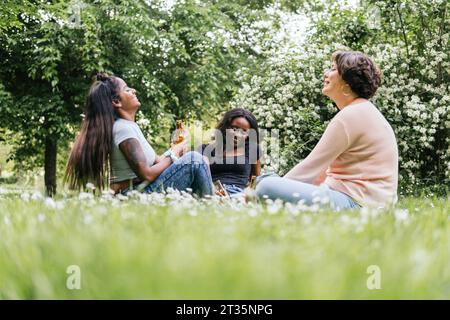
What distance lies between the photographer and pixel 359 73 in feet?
12.9

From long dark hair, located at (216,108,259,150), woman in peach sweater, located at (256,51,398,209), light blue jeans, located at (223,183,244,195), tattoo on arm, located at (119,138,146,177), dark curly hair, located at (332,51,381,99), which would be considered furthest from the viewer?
long dark hair, located at (216,108,259,150)

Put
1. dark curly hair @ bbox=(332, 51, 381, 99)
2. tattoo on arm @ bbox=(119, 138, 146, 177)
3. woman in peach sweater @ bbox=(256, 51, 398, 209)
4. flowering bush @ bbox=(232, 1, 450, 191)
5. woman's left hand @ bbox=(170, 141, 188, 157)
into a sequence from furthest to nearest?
flowering bush @ bbox=(232, 1, 450, 191), woman's left hand @ bbox=(170, 141, 188, 157), tattoo on arm @ bbox=(119, 138, 146, 177), dark curly hair @ bbox=(332, 51, 381, 99), woman in peach sweater @ bbox=(256, 51, 398, 209)

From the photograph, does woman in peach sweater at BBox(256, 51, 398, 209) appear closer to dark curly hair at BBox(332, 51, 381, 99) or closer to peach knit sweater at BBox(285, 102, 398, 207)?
peach knit sweater at BBox(285, 102, 398, 207)

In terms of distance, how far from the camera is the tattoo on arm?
4164mm

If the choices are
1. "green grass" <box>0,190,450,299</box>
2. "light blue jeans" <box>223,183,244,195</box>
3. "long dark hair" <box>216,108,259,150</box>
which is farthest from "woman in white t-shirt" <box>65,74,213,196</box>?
"green grass" <box>0,190,450,299</box>

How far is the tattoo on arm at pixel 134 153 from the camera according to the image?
4164mm

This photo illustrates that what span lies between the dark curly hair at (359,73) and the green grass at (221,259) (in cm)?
207

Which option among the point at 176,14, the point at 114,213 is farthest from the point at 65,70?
the point at 114,213

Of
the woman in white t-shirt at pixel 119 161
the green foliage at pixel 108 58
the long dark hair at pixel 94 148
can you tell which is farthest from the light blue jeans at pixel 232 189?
the green foliage at pixel 108 58

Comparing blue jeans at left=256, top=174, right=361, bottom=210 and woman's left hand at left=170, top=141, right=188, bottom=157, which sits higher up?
woman's left hand at left=170, top=141, right=188, bottom=157

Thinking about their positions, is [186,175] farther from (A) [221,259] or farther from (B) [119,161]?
(A) [221,259]

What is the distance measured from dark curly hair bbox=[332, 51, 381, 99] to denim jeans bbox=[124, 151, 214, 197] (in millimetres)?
1335

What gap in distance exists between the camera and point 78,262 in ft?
4.48

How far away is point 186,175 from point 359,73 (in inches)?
62.6
